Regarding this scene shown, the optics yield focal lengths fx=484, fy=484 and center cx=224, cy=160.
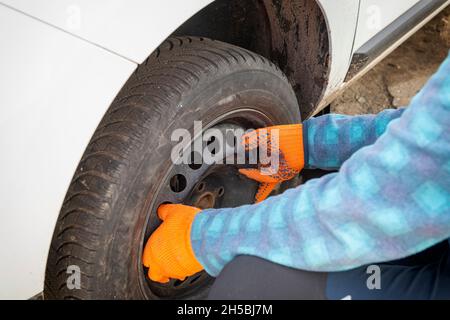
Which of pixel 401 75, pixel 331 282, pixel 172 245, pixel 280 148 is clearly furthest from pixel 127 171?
pixel 401 75

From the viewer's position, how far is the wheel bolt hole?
127 cm

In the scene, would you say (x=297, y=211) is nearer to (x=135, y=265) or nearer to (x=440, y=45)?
(x=135, y=265)

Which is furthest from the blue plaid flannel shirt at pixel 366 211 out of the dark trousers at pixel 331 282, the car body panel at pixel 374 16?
the car body panel at pixel 374 16

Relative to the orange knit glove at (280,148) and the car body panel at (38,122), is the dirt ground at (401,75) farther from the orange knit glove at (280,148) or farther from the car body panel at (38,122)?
the car body panel at (38,122)

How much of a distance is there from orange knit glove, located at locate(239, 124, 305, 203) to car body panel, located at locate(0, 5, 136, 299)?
556 mm

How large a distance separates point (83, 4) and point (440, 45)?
9.43 feet

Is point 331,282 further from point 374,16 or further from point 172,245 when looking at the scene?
point 374,16

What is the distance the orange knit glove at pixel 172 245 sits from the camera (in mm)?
1155

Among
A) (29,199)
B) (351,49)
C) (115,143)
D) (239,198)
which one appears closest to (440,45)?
(351,49)

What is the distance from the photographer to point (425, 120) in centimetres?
75

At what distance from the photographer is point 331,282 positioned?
0.98 metres

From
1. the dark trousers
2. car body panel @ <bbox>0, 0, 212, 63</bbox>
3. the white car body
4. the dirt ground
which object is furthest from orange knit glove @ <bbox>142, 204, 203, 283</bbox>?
the dirt ground

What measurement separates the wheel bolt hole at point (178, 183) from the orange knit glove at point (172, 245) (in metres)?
0.07

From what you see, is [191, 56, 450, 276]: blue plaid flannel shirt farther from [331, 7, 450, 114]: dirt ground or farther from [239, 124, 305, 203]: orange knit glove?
[331, 7, 450, 114]: dirt ground
